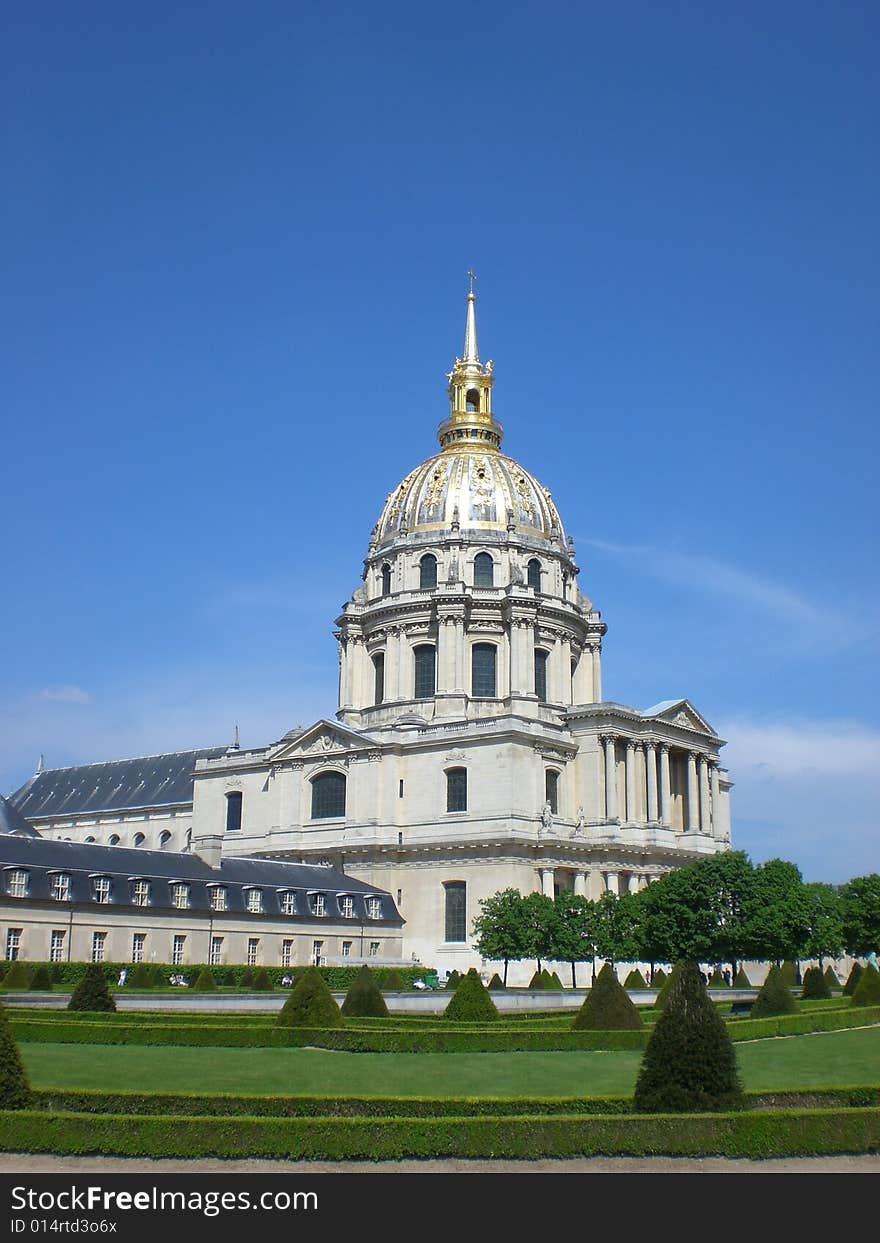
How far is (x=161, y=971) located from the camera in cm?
4897

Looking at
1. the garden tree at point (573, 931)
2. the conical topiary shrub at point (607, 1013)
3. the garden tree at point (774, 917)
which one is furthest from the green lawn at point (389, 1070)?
the garden tree at point (573, 931)

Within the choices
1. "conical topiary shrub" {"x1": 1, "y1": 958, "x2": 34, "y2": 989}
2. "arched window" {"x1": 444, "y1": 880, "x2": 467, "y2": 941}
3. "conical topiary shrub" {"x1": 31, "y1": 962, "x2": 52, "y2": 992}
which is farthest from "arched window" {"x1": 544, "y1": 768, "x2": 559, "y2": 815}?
"conical topiary shrub" {"x1": 1, "y1": 958, "x2": 34, "y2": 989}

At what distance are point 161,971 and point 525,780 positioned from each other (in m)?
22.8

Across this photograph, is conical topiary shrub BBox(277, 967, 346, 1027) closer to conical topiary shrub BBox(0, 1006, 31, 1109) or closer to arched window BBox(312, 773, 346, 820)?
conical topiary shrub BBox(0, 1006, 31, 1109)

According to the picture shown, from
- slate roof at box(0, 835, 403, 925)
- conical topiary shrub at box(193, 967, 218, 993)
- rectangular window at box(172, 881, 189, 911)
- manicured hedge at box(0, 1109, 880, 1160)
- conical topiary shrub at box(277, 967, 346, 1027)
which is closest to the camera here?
manicured hedge at box(0, 1109, 880, 1160)

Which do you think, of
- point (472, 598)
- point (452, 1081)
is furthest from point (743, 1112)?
point (472, 598)

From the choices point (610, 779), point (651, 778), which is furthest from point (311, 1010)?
point (651, 778)

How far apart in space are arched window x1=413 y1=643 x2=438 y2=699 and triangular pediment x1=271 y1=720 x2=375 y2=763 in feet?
19.2

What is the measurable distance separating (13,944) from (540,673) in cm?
3626

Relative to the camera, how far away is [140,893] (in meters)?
53.4

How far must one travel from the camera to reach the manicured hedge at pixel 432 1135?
1484 cm

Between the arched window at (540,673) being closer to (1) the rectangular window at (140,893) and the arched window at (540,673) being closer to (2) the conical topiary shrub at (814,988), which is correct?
(1) the rectangular window at (140,893)

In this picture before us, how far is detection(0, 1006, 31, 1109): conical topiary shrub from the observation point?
52.1 ft
